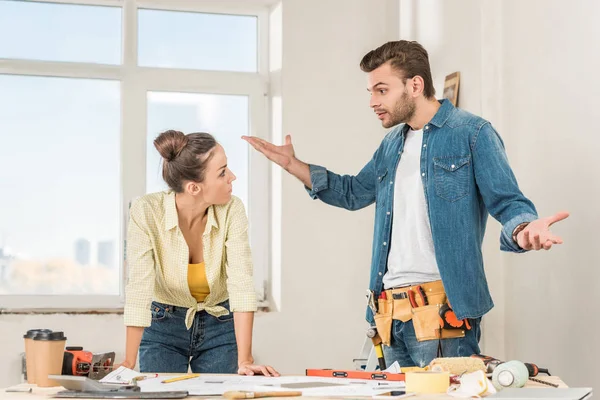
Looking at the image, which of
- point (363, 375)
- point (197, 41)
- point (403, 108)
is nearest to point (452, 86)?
point (403, 108)

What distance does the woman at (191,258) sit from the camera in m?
2.45

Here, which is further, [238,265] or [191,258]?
[191,258]

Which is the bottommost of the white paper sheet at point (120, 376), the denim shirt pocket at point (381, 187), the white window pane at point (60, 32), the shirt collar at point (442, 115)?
the white paper sheet at point (120, 376)

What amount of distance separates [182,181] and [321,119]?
1.72 m

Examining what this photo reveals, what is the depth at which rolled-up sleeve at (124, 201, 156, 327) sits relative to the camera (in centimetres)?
234

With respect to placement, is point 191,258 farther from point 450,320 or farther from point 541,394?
point 541,394

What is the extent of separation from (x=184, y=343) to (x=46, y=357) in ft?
2.51

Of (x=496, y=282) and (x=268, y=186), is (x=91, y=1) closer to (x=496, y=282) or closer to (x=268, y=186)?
Answer: (x=268, y=186)

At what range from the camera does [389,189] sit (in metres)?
2.46

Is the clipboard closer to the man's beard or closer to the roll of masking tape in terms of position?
the roll of masking tape

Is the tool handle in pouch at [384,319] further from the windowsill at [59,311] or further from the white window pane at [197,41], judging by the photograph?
the white window pane at [197,41]

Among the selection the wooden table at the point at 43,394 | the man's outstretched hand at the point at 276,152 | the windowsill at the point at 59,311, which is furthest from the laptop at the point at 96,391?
the windowsill at the point at 59,311

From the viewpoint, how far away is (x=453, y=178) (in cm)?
233

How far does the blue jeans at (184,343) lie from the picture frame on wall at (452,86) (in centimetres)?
144
